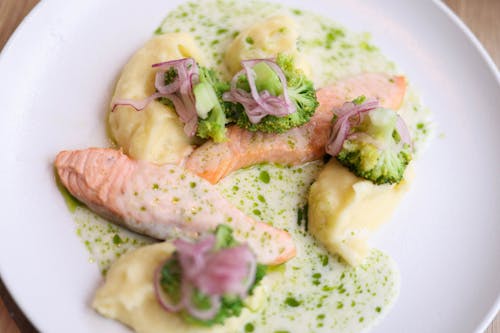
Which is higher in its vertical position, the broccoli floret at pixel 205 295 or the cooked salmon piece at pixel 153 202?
the broccoli floret at pixel 205 295

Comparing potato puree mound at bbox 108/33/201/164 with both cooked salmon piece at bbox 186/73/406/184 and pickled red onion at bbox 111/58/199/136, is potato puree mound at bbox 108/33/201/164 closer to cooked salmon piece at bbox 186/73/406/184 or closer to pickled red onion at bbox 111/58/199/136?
pickled red onion at bbox 111/58/199/136

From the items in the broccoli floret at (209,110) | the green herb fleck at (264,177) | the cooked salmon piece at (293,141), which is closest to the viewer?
the broccoli floret at (209,110)

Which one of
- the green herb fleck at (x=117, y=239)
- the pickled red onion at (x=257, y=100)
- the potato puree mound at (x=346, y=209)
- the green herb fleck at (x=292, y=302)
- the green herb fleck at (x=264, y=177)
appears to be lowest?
the green herb fleck at (x=117, y=239)

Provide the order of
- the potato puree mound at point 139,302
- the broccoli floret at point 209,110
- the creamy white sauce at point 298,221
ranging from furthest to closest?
the broccoli floret at point 209,110 → the creamy white sauce at point 298,221 → the potato puree mound at point 139,302

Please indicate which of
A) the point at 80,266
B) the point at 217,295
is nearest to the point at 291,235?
the point at 217,295

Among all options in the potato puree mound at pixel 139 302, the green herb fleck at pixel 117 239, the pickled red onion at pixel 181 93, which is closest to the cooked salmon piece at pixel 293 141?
the pickled red onion at pixel 181 93

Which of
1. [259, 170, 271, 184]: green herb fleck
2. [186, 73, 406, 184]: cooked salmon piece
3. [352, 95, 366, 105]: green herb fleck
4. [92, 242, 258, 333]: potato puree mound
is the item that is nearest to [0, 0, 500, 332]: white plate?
[92, 242, 258, 333]: potato puree mound

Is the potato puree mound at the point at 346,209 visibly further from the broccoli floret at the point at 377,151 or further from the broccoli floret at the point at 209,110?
the broccoli floret at the point at 209,110

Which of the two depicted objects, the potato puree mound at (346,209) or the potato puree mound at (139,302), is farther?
the potato puree mound at (346,209)
